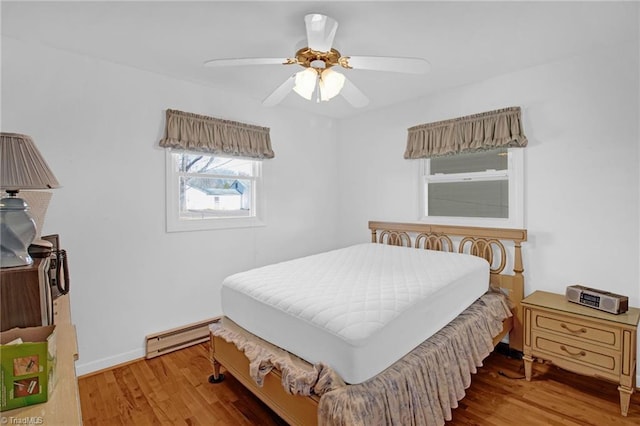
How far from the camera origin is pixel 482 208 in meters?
3.08

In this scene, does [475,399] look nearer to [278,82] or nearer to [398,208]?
[398,208]

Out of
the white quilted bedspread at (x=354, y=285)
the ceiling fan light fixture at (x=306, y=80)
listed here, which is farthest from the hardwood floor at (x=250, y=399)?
the ceiling fan light fixture at (x=306, y=80)

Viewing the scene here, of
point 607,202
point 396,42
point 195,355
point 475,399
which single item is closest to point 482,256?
point 607,202

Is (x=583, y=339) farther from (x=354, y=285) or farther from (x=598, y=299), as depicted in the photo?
(x=354, y=285)

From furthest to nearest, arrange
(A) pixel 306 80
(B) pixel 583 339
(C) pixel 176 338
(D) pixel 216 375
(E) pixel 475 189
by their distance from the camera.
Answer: (E) pixel 475 189 → (C) pixel 176 338 → (D) pixel 216 375 → (B) pixel 583 339 → (A) pixel 306 80

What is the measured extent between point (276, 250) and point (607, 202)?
3.07m

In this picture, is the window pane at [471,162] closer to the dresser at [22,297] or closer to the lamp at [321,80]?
the lamp at [321,80]

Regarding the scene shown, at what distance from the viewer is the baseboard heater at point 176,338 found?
8.96 ft

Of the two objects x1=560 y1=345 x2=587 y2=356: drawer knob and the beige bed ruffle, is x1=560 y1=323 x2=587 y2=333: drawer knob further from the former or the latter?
the beige bed ruffle

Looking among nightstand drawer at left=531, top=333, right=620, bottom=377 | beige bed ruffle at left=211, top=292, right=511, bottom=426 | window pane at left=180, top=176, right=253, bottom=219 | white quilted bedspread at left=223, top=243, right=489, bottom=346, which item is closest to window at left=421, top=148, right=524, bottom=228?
white quilted bedspread at left=223, top=243, right=489, bottom=346

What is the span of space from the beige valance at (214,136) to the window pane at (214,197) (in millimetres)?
330

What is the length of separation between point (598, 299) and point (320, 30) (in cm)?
256

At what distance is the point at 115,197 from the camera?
2574 millimetres

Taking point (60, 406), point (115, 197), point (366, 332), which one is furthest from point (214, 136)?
point (60, 406)
